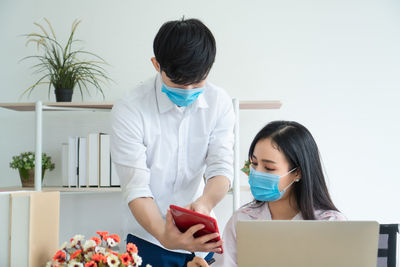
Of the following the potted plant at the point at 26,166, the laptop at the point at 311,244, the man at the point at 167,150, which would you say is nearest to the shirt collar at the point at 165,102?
the man at the point at 167,150

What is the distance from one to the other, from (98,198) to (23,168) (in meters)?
0.51

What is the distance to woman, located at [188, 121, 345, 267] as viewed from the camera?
1.48 meters

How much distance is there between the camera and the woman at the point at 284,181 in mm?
1483

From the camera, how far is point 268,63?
2732mm

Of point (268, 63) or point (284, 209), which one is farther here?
point (268, 63)

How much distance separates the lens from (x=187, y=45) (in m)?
1.25

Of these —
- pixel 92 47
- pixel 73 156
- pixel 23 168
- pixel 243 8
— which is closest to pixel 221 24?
pixel 243 8

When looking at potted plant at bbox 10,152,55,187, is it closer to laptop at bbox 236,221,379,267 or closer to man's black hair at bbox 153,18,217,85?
man's black hair at bbox 153,18,217,85

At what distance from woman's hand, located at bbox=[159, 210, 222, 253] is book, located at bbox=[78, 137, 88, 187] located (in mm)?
1324

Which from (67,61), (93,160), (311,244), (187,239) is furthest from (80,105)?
(311,244)

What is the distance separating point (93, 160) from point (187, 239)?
1431 millimetres

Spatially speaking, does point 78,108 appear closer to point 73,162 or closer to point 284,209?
point 73,162

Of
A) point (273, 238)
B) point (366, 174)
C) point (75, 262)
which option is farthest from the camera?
point (366, 174)

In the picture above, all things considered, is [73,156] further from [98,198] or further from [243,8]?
[243,8]
